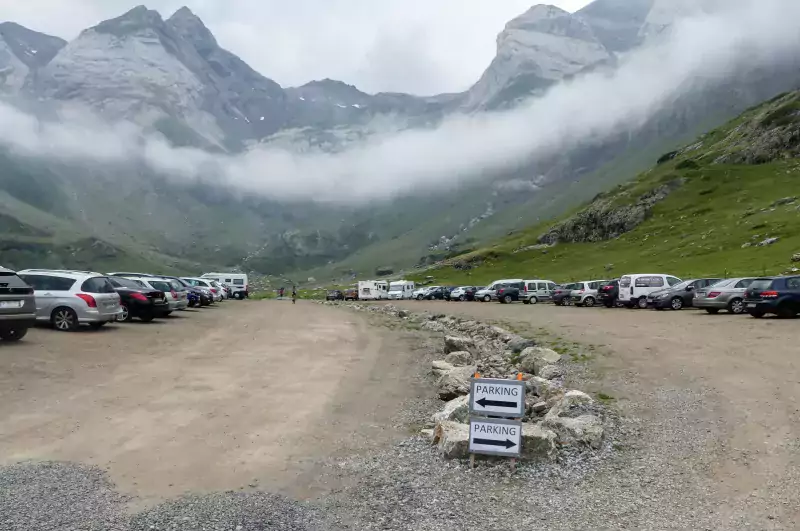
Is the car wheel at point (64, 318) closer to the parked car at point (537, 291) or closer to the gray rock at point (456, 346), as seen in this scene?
the gray rock at point (456, 346)

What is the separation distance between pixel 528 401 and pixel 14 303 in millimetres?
15686

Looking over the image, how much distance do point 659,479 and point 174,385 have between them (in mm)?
11402

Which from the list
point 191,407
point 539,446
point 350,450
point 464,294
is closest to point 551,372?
point 539,446

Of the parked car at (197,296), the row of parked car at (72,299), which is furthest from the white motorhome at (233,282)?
the row of parked car at (72,299)

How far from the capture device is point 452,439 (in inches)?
373

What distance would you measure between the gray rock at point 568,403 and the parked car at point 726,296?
76.1ft

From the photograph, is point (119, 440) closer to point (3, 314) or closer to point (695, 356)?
point (3, 314)

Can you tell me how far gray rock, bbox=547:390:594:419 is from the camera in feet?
37.3

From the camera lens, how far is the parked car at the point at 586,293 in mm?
49531

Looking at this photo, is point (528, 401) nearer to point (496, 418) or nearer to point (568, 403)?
point (568, 403)

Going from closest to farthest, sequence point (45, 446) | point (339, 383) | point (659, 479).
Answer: point (659, 479) < point (45, 446) < point (339, 383)

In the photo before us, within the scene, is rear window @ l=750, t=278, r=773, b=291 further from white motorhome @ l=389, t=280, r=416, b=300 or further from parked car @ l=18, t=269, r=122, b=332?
white motorhome @ l=389, t=280, r=416, b=300

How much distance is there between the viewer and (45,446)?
964 cm

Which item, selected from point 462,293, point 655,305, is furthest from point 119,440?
point 462,293
